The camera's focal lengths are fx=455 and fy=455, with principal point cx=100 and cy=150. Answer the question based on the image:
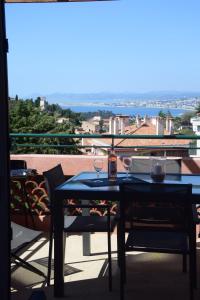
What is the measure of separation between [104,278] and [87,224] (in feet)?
1.32

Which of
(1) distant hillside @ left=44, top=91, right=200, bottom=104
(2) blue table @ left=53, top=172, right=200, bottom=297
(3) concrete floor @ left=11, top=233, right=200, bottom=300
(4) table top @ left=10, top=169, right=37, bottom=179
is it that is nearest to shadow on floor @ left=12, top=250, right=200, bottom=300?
(3) concrete floor @ left=11, top=233, right=200, bottom=300

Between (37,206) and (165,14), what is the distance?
33.4 meters

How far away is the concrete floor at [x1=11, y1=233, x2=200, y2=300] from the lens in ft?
9.59

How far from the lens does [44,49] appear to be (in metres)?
40.1

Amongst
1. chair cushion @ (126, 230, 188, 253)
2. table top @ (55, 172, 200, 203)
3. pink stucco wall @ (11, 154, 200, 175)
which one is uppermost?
pink stucco wall @ (11, 154, 200, 175)

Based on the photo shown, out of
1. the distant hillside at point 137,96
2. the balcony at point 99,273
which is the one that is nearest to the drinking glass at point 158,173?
the balcony at point 99,273

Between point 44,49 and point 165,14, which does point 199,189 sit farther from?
point 44,49

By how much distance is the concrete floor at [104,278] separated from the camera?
292 centimetres

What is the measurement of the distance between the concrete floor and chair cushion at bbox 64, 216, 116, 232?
37 centimetres

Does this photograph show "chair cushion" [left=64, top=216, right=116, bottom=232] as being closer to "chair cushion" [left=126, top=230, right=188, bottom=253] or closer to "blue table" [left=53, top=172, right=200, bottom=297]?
"blue table" [left=53, top=172, right=200, bottom=297]

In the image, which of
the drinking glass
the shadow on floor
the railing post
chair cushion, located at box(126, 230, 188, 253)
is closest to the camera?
the railing post

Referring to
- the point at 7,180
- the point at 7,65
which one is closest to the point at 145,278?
the point at 7,180

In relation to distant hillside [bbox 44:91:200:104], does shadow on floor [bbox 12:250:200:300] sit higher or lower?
lower

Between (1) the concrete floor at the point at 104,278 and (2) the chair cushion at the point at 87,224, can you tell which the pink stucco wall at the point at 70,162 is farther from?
(2) the chair cushion at the point at 87,224
